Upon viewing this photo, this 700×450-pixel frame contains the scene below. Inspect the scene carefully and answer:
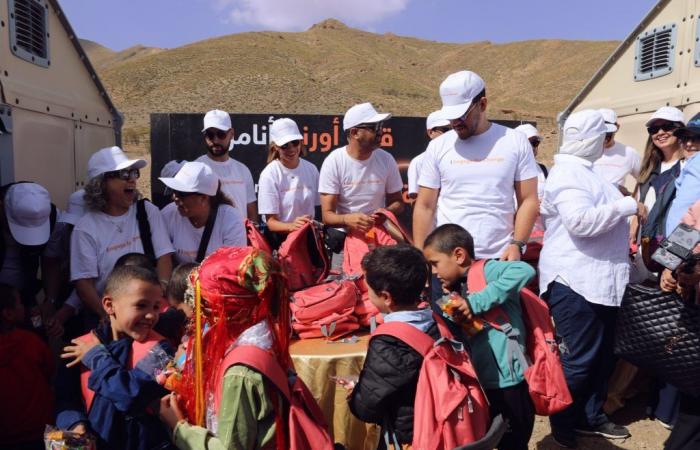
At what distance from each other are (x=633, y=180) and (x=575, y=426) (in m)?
2.32

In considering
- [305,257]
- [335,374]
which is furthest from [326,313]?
[305,257]

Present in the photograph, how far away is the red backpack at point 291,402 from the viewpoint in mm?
1832

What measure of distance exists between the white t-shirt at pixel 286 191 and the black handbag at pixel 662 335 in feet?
7.80

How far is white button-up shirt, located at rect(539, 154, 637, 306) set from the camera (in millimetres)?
3061

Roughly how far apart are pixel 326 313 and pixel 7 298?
1589mm

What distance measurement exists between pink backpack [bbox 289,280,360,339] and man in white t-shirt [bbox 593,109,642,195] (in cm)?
271

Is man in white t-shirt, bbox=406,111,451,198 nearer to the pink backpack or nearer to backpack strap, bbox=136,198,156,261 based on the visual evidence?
the pink backpack

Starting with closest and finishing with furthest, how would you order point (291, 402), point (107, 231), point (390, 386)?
point (291, 402), point (390, 386), point (107, 231)

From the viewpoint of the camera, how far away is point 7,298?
8.51ft

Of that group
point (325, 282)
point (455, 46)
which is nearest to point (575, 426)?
point (325, 282)

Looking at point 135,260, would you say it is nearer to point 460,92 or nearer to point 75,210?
point 75,210

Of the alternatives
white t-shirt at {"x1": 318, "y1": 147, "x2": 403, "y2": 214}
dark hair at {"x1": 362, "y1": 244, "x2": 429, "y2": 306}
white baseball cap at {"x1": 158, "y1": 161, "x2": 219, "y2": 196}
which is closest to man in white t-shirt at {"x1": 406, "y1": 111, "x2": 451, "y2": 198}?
white t-shirt at {"x1": 318, "y1": 147, "x2": 403, "y2": 214}

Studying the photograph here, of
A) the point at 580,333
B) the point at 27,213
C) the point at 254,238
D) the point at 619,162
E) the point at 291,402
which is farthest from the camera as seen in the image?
the point at 619,162

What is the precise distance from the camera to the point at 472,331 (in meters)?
2.50
